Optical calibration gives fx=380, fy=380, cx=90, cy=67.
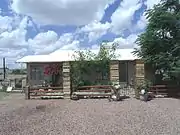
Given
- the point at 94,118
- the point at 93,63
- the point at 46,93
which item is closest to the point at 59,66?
the point at 93,63

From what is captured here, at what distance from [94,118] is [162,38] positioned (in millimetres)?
8829

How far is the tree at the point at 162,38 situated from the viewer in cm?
2017

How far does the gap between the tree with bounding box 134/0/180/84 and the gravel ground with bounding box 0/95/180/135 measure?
231 cm

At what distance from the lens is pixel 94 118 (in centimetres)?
1375

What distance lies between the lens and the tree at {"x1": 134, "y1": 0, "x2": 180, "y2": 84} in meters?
20.2

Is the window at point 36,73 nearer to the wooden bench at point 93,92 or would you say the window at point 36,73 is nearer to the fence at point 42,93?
the fence at point 42,93

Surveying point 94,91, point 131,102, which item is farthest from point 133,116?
point 94,91

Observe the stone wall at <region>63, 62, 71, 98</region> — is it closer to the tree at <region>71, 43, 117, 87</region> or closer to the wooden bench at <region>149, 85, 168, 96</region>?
the tree at <region>71, 43, 117, 87</region>

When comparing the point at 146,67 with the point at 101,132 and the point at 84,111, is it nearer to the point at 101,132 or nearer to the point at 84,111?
the point at 84,111

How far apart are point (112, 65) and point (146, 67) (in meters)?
1.89

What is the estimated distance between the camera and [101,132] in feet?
36.7

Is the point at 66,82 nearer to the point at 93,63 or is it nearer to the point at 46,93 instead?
the point at 46,93

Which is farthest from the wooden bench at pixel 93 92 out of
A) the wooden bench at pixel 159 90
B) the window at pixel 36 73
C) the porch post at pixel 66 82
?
the window at pixel 36 73

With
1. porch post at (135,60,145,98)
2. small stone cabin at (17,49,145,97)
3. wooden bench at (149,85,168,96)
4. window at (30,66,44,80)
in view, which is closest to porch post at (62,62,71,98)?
porch post at (135,60,145,98)
